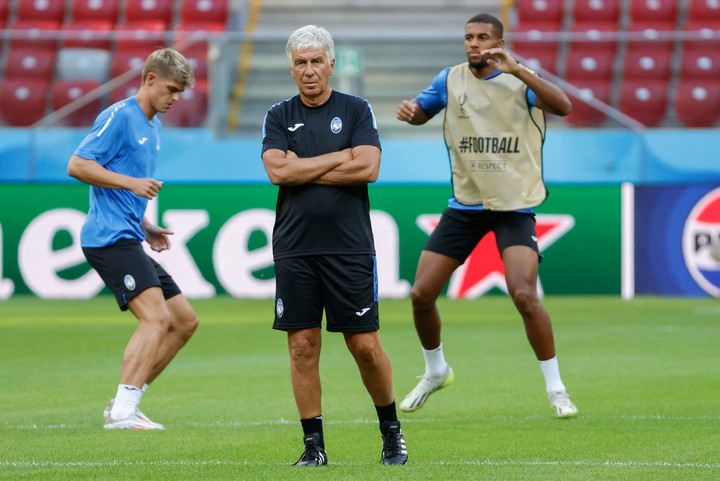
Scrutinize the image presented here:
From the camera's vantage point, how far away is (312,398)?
22.0 ft

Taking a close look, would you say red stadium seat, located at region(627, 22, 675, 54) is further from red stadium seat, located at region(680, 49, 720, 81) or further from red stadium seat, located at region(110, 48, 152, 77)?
red stadium seat, located at region(110, 48, 152, 77)

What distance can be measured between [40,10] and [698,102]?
11533 millimetres

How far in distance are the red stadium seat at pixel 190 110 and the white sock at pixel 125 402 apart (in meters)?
11.5

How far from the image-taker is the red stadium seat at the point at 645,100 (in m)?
19.9

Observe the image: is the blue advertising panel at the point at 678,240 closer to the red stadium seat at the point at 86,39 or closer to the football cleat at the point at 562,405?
the red stadium seat at the point at 86,39

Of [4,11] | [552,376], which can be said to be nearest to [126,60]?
[4,11]

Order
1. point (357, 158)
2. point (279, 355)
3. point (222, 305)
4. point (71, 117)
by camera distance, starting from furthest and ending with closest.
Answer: point (71, 117), point (222, 305), point (279, 355), point (357, 158)

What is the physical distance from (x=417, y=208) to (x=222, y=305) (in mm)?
3108

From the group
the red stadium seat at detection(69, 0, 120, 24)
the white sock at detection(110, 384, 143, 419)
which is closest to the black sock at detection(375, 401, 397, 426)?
the white sock at detection(110, 384, 143, 419)

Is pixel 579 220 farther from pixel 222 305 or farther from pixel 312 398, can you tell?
pixel 312 398

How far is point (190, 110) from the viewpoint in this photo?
19.7 meters

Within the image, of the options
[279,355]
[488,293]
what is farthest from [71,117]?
[279,355]

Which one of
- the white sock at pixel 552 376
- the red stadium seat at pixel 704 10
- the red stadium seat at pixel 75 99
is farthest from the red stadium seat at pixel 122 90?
the white sock at pixel 552 376

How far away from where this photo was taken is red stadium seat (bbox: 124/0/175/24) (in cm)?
2397
